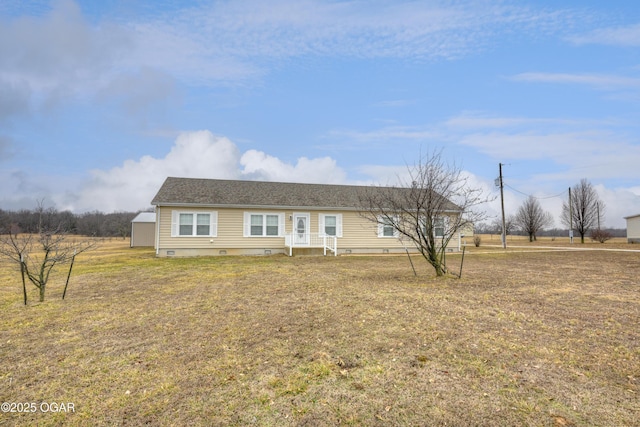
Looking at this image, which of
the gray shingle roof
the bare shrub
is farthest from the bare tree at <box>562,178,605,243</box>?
the gray shingle roof

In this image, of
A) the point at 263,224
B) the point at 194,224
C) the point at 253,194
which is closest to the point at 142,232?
the point at 194,224

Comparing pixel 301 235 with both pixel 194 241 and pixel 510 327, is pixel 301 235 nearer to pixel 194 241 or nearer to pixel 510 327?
pixel 194 241

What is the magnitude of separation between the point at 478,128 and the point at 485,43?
22.7 ft

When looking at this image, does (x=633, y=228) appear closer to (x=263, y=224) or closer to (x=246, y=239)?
(x=263, y=224)

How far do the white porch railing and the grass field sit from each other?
11661 mm

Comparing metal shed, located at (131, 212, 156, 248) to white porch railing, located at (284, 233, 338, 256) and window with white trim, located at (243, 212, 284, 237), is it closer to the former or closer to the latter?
window with white trim, located at (243, 212, 284, 237)

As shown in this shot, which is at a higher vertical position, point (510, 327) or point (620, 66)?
point (620, 66)

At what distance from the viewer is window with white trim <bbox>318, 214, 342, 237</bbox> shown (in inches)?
819

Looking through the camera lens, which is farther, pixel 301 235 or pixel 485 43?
pixel 301 235

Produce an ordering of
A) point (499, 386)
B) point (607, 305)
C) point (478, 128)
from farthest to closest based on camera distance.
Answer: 1. point (478, 128)
2. point (607, 305)
3. point (499, 386)

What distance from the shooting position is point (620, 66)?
13.0 m

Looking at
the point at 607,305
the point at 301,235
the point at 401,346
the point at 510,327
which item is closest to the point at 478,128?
the point at 301,235

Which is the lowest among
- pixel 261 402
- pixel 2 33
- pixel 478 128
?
pixel 261 402

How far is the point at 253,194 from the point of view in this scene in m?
21.1
